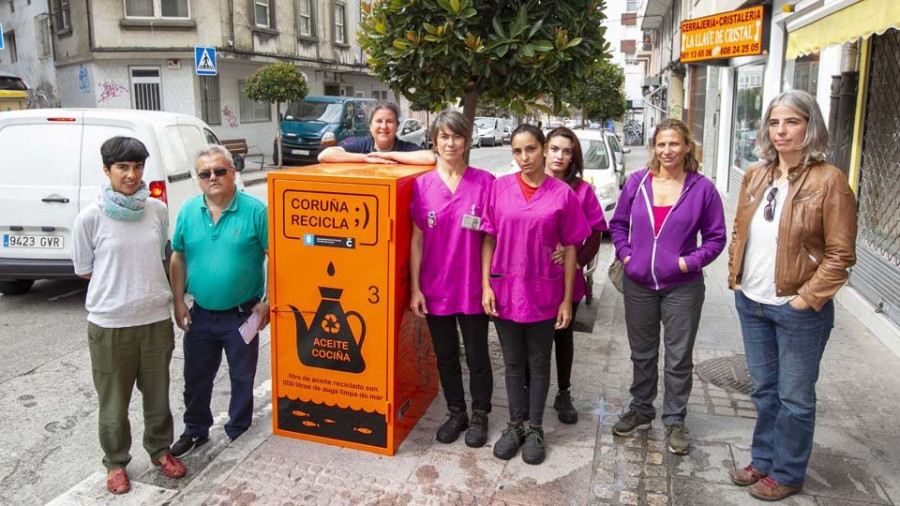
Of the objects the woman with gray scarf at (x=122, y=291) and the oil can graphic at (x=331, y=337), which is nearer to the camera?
the woman with gray scarf at (x=122, y=291)

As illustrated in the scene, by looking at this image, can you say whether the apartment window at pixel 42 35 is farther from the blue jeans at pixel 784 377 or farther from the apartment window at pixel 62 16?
the blue jeans at pixel 784 377

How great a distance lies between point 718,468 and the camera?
366cm

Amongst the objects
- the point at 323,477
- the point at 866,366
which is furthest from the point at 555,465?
the point at 866,366

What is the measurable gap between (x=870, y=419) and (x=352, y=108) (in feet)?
58.2

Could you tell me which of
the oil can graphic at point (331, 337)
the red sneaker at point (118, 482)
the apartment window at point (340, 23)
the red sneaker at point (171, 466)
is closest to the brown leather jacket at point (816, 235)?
the oil can graphic at point (331, 337)

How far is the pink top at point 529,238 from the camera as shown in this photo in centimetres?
355

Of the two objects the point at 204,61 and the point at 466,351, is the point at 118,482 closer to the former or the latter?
the point at 466,351

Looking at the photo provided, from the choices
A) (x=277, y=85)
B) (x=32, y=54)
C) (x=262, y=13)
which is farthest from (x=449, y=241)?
(x=32, y=54)

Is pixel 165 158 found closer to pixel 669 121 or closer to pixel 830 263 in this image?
pixel 669 121

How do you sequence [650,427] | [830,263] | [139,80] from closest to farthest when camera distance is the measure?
[830,263] → [650,427] → [139,80]

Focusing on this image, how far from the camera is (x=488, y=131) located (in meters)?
38.2

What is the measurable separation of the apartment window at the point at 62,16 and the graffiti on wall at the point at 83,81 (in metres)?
1.44

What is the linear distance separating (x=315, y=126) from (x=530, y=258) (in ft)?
54.4

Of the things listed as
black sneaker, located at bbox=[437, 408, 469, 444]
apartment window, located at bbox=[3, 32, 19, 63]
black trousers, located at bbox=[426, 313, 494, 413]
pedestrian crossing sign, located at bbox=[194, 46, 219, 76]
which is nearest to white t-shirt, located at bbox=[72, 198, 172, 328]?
black trousers, located at bbox=[426, 313, 494, 413]
